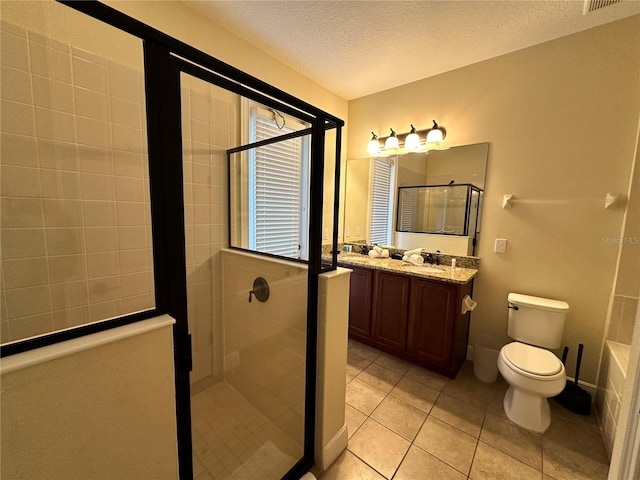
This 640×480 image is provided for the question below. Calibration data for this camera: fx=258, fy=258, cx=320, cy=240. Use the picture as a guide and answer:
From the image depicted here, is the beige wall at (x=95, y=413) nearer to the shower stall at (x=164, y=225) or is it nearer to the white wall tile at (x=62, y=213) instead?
the shower stall at (x=164, y=225)

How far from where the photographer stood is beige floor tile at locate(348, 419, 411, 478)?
145 centimetres

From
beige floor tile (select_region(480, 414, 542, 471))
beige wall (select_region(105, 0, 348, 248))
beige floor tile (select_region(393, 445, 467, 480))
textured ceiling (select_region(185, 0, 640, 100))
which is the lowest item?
beige floor tile (select_region(393, 445, 467, 480))

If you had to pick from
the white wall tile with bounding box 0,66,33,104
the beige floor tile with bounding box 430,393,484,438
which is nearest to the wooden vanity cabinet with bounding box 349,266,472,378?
the beige floor tile with bounding box 430,393,484,438

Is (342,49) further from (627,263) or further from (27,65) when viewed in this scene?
(627,263)

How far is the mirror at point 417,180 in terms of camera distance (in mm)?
2400

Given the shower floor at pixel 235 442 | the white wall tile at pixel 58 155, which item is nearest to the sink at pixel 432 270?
the shower floor at pixel 235 442

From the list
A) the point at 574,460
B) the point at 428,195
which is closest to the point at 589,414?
the point at 574,460

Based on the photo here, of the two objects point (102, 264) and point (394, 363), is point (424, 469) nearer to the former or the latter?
point (394, 363)

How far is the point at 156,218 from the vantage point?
769 mm

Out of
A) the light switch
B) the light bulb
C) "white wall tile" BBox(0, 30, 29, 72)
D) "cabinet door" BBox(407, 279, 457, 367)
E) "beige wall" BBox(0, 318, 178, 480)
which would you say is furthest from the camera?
the light bulb

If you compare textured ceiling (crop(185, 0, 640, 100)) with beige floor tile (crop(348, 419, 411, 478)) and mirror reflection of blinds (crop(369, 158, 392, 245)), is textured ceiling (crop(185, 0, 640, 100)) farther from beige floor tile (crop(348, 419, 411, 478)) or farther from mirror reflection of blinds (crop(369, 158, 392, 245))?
beige floor tile (crop(348, 419, 411, 478))

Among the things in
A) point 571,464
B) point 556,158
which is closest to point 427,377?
point 571,464

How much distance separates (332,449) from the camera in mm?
1453

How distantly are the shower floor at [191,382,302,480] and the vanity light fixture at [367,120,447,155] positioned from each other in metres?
2.66
